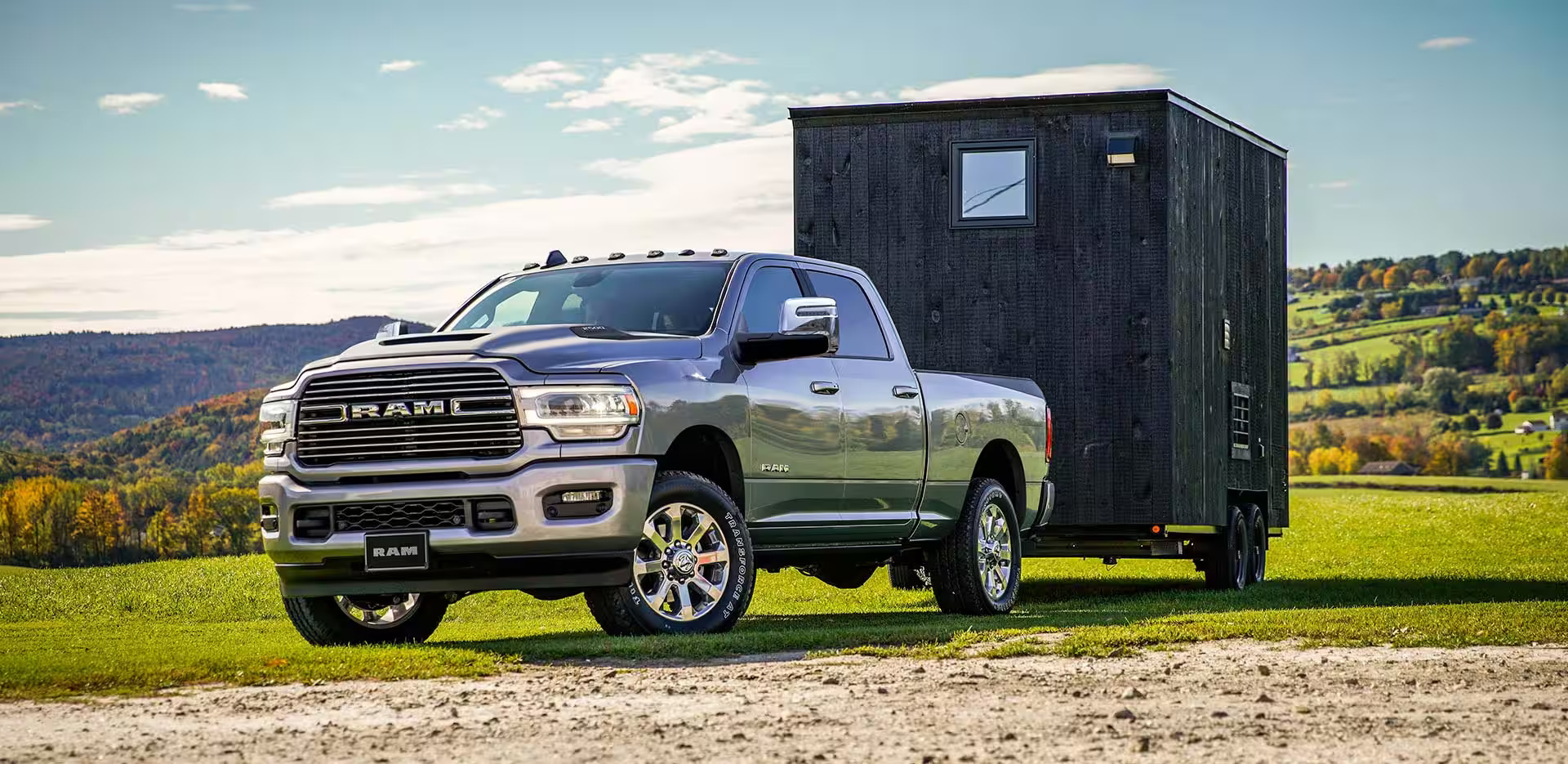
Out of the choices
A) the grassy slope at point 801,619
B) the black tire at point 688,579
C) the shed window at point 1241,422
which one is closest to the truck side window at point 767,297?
the black tire at point 688,579

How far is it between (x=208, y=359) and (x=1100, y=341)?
431 ft

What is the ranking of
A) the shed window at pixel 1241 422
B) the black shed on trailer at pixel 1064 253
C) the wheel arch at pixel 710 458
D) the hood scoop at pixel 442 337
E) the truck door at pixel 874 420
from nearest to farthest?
the hood scoop at pixel 442 337 → the wheel arch at pixel 710 458 → the truck door at pixel 874 420 → the black shed on trailer at pixel 1064 253 → the shed window at pixel 1241 422

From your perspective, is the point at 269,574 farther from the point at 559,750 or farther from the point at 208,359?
the point at 208,359

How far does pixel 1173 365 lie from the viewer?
16094mm

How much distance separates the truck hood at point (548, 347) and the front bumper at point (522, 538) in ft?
1.68

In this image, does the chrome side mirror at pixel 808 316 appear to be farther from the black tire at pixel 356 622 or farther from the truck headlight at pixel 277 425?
the truck headlight at pixel 277 425

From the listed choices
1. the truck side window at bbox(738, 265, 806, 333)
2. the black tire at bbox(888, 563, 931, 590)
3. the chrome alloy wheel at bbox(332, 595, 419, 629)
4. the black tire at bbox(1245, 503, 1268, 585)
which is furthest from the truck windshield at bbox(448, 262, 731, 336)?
the black tire at bbox(1245, 503, 1268, 585)

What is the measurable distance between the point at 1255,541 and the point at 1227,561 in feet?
4.97

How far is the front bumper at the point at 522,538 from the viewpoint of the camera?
950cm

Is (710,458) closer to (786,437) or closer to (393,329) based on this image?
(786,437)

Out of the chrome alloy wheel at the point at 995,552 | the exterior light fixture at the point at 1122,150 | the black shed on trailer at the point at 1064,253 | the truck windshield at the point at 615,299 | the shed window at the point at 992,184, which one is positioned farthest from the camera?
the shed window at the point at 992,184

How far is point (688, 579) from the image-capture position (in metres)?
10.1

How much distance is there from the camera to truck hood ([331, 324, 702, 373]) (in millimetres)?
9695

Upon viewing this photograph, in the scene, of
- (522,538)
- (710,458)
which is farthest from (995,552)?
(522,538)
